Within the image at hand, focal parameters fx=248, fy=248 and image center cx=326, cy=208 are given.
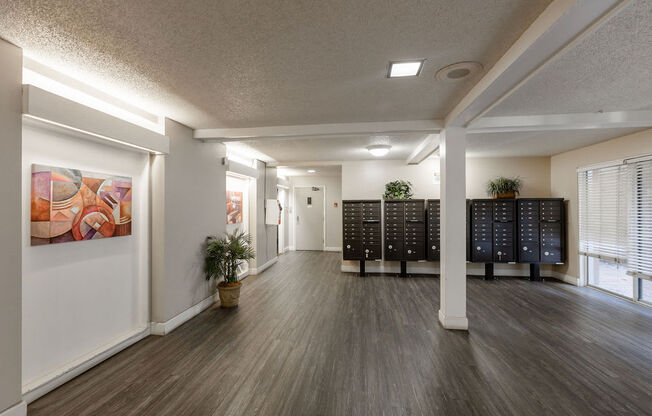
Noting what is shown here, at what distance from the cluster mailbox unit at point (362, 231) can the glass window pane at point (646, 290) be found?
3657 mm

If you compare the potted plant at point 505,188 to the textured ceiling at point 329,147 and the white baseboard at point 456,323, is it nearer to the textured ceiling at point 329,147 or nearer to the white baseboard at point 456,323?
the textured ceiling at point 329,147

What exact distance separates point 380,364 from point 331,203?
229 inches

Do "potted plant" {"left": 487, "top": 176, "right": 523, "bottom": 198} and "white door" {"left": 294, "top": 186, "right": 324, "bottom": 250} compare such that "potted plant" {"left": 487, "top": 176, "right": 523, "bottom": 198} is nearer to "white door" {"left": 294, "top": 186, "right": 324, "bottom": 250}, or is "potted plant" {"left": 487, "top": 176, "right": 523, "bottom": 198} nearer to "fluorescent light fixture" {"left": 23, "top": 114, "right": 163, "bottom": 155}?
"white door" {"left": 294, "top": 186, "right": 324, "bottom": 250}

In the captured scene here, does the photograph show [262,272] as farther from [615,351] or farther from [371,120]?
[615,351]

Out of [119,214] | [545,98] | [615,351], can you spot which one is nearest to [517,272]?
[615,351]

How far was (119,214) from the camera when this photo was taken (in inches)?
94.3

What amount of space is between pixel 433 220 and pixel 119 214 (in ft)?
15.5

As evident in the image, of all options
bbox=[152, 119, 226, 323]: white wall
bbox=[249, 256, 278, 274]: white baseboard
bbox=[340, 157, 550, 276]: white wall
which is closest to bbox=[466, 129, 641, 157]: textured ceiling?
bbox=[340, 157, 550, 276]: white wall

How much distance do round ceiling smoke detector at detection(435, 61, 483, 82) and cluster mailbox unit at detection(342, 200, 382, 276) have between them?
10.6 feet

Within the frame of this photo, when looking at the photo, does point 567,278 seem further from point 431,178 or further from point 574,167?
point 431,178

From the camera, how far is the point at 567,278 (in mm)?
4512

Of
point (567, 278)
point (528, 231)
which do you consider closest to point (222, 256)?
point (528, 231)

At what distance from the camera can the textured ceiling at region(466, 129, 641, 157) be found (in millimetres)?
3408

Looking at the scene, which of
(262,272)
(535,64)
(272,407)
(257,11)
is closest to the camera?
(257,11)
